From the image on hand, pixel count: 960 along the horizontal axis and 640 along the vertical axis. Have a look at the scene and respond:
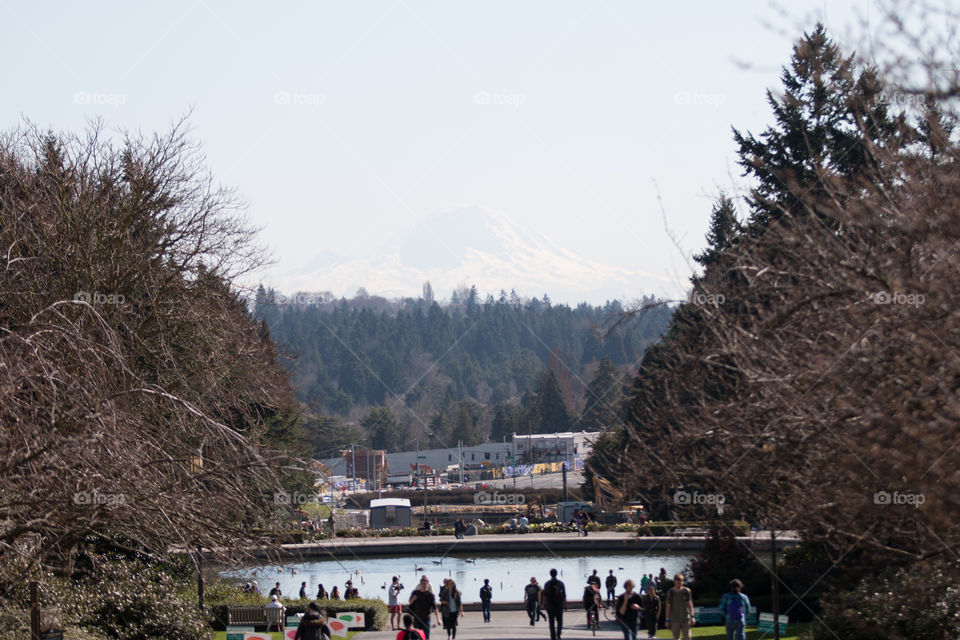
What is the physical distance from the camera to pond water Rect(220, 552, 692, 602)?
42.7 m

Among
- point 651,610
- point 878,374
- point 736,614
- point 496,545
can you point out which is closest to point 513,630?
point 651,610

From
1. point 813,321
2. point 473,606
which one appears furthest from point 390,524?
point 813,321

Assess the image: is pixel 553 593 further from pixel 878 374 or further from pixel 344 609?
pixel 878 374

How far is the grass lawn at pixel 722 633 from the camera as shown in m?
21.5

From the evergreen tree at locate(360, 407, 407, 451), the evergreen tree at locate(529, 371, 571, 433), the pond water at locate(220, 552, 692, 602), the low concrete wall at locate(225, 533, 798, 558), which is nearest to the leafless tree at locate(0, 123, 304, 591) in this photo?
the pond water at locate(220, 552, 692, 602)

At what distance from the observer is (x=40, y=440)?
1109cm

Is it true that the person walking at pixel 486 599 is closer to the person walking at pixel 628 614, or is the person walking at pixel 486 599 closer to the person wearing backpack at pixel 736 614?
the person walking at pixel 628 614

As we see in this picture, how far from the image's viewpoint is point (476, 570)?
4806cm

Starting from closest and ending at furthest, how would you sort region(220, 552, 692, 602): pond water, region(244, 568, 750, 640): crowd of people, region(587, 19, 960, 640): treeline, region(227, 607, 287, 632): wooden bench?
region(587, 19, 960, 640): treeline
region(244, 568, 750, 640): crowd of people
region(227, 607, 287, 632): wooden bench
region(220, 552, 692, 602): pond water

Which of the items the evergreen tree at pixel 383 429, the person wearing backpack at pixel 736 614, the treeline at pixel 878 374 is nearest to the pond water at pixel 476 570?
the person wearing backpack at pixel 736 614

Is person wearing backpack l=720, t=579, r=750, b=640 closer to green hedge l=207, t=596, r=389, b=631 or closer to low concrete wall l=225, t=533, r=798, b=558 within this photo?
green hedge l=207, t=596, r=389, b=631

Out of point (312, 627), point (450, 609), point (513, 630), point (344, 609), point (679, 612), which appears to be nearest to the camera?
point (312, 627)

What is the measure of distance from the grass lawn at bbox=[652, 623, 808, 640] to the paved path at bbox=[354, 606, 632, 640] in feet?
1.95

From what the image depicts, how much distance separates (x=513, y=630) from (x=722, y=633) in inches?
177
